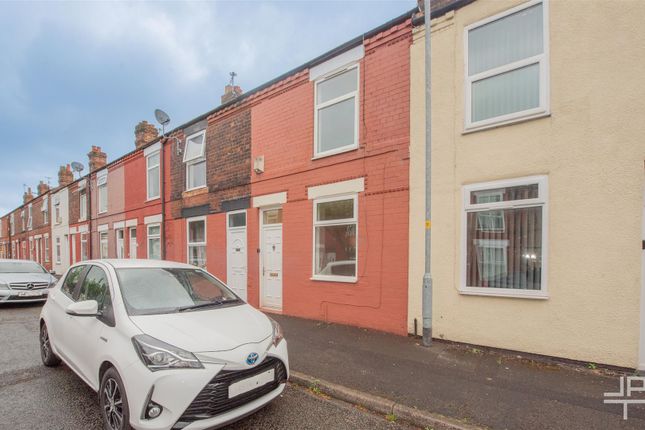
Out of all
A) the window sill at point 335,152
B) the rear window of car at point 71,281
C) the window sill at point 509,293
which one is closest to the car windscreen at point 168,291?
the rear window of car at point 71,281

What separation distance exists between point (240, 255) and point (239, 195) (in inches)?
63.8

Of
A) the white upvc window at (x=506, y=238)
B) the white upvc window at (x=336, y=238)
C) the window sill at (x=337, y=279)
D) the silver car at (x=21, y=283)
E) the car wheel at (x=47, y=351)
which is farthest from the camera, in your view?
the silver car at (x=21, y=283)

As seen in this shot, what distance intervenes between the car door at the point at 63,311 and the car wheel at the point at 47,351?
306 millimetres

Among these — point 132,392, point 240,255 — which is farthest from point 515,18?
point 240,255

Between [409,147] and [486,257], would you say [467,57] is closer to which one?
[409,147]

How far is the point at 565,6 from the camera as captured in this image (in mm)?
4516

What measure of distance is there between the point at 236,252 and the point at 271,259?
1389mm

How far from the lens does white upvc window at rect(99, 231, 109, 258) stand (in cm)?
1521

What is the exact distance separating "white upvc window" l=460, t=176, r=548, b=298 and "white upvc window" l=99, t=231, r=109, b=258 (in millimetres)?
16001

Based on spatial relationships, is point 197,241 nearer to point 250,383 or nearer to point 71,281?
point 71,281

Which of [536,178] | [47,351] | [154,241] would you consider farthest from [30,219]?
[536,178]

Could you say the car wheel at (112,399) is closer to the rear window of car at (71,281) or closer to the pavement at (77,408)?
the pavement at (77,408)

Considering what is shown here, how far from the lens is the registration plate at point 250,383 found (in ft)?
8.64

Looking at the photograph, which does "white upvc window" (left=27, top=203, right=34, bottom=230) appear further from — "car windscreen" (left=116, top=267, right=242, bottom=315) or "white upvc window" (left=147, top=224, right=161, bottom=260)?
"car windscreen" (left=116, top=267, right=242, bottom=315)
